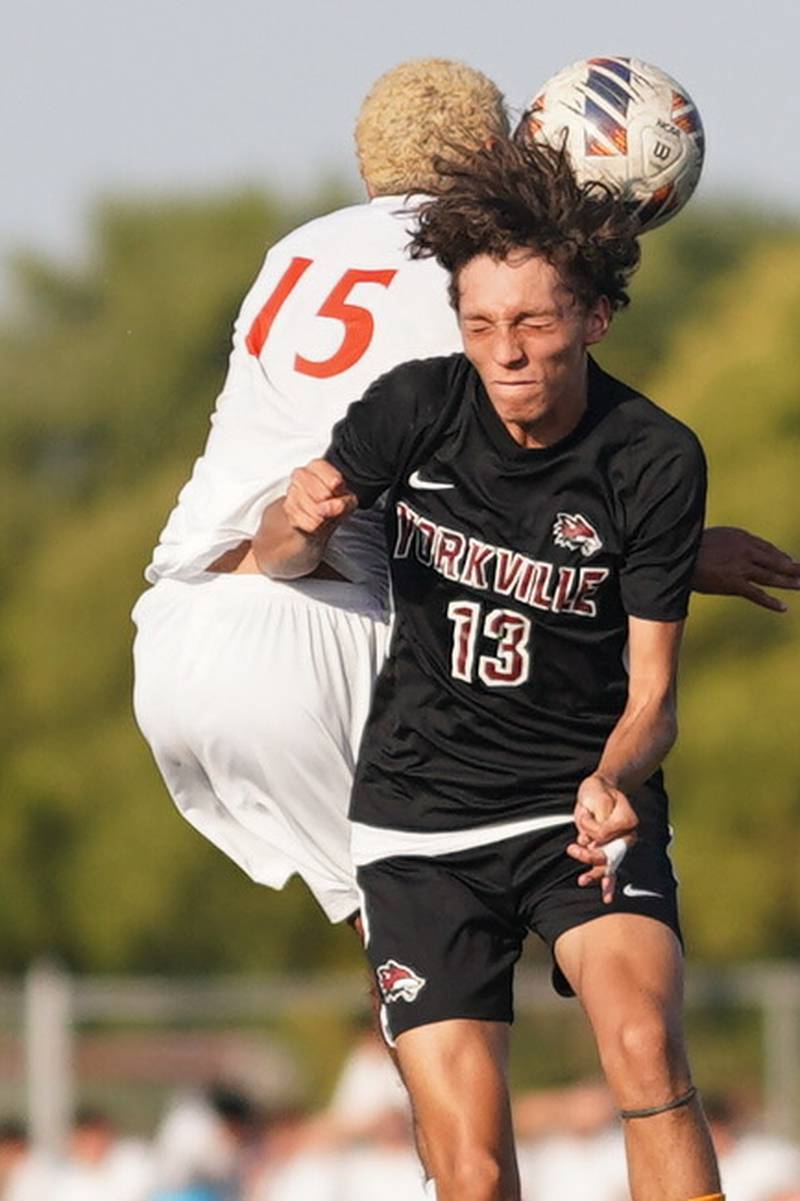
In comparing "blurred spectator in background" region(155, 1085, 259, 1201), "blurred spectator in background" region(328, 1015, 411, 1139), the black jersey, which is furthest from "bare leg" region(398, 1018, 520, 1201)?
Answer: "blurred spectator in background" region(155, 1085, 259, 1201)

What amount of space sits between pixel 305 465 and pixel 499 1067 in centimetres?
139

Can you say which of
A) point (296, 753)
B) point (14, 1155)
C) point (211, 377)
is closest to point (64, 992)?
point (14, 1155)

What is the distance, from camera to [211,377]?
1635 inches

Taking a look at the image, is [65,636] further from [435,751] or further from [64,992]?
[435,751]

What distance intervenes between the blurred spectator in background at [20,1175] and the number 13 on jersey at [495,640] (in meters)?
9.71

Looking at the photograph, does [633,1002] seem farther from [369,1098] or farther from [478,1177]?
[369,1098]

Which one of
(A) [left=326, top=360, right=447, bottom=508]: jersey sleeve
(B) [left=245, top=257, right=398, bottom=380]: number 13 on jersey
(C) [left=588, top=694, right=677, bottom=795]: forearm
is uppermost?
(B) [left=245, top=257, right=398, bottom=380]: number 13 on jersey

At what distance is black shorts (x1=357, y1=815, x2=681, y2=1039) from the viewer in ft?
21.8

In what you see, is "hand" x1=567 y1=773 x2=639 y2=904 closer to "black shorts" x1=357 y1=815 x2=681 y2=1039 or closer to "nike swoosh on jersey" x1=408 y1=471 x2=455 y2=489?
"black shorts" x1=357 y1=815 x2=681 y2=1039

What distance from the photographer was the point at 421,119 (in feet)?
23.5

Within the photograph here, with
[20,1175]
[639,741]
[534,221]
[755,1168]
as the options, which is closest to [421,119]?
[534,221]

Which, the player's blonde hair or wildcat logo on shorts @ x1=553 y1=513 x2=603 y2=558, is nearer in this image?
wildcat logo on shorts @ x1=553 y1=513 x2=603 y2=558

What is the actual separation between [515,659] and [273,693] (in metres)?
0.79

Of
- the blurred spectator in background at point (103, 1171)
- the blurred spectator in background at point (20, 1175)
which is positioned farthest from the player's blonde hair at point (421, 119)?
the blurred spectator in background at point (20, 1175)
